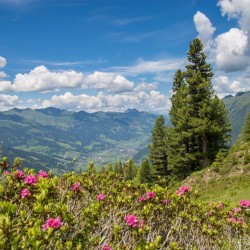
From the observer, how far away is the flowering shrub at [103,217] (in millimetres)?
3525

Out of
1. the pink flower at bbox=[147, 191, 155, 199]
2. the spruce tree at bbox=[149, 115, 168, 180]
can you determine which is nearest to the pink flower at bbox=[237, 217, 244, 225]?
the pink flower at bbox=[147, 191, 155, 199]

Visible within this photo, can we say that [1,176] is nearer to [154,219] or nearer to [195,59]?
[154,219]

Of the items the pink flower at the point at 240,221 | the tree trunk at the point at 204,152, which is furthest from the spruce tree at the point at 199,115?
the pink flower at the point at 240,221

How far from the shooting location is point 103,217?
18.8 ft

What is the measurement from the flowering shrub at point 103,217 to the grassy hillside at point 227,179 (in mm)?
15702

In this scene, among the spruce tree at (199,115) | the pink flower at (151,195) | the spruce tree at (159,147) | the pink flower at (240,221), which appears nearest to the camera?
the pink flower at (151,195)

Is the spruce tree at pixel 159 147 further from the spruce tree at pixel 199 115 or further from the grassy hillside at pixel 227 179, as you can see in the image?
the grassy hillside at pixel 227 179

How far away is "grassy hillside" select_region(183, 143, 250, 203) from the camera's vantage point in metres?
23.8

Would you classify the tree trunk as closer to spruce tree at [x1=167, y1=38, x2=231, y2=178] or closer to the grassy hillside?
spruce tree at [x1=167, y1=38, x2=231, y2=178]

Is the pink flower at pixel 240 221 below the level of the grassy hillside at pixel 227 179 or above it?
above

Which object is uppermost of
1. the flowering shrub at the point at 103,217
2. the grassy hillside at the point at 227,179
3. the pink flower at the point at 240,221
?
the flowering shrub at the point at 103,217

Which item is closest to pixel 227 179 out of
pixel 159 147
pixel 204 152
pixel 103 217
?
pixel 204 152

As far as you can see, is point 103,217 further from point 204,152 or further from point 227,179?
point 204,152

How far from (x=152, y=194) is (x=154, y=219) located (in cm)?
49
